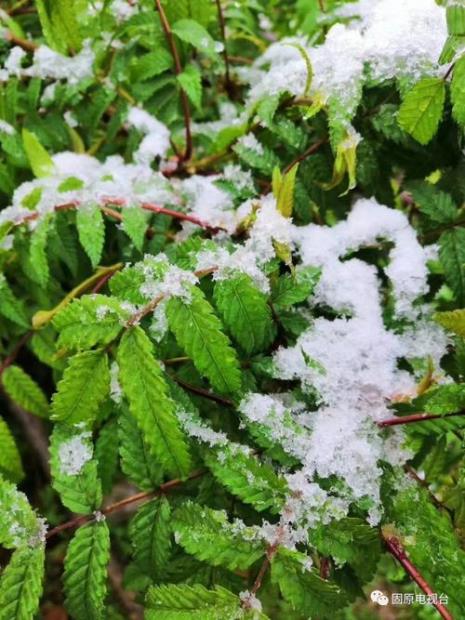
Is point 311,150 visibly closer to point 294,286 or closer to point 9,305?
point 294,286

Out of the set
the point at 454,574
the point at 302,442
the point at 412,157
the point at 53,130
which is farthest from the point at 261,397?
the point at 53,130

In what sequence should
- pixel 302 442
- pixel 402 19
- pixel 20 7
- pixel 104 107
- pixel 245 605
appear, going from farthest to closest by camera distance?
1. pixel 20 7
2. pixel 104 107
3. pixel 402 19
4. pixel 302 442
5. pixel 245 605

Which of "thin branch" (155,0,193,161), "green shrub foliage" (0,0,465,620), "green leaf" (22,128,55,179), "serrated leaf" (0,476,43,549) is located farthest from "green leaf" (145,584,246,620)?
"thin branch" (155,0,193,161)

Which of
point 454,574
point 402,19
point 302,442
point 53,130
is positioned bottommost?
point 454,574

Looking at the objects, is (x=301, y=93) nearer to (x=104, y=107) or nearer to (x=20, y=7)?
(x=104, y=107)

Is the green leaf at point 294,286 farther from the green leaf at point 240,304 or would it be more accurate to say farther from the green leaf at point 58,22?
the green leaf at point 58,22

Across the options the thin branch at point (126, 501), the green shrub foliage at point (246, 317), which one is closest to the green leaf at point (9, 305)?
the green shrub foliage at point (246, 317)

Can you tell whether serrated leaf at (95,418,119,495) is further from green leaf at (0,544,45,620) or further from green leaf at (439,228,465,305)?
green leaf at (439,228,465,305)
